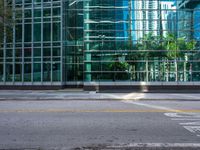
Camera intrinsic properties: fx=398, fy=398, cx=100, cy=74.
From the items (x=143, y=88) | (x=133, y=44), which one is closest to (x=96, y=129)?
(x=143, y=88)

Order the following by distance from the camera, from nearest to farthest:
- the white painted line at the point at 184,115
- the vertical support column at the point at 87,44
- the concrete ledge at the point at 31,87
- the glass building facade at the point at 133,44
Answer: the white painted line at the point at 184,115, the glass building facade at the point at 133,44, the vertical support column at the point at 87,44, the concrete ledge at the point at 31,87

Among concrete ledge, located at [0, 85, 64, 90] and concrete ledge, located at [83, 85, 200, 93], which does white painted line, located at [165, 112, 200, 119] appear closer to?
concrete ledge, located at [83, 85, 200, 93]

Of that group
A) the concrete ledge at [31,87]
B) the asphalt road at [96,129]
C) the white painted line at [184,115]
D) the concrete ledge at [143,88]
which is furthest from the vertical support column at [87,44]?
the white painted line at [184,115]

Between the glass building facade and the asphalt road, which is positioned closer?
the asphalt road

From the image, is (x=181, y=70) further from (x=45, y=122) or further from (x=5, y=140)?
(x=5, y=140)

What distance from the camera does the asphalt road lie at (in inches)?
365

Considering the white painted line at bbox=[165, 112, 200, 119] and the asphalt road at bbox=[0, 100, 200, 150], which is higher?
the asphalt road at bbox=[0, 100, 200, 150]

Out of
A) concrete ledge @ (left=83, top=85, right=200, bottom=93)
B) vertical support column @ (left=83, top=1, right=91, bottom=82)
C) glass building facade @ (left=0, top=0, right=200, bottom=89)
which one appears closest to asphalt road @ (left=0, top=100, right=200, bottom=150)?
concrete ledge @ (left=83, top=85, right=200, bottom=93)

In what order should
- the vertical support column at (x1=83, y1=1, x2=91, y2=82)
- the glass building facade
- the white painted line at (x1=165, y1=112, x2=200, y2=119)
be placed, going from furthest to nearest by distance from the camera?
the vertical support column at (x1=83, y1=1, x2=91, y2=82) → the glass building facade → the white painted line at (x1=165, y1=112, x2=200, y2=119)

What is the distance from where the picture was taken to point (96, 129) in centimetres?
1125

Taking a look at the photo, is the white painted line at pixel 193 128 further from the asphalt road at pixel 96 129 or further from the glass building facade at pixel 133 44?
the glass building facade at pixel 133 44

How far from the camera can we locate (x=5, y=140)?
380 inches

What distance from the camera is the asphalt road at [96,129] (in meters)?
9.27

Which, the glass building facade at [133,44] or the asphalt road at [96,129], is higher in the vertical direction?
the glass building facade at [133,44]
